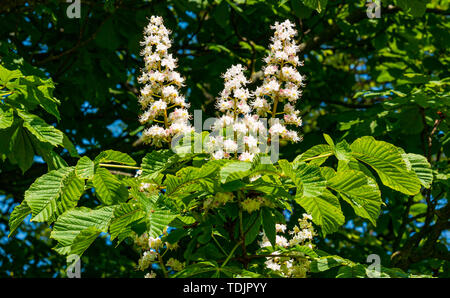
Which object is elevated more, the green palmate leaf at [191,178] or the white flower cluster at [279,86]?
the white flower cluster at [279,86]

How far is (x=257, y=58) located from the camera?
5.15 meters

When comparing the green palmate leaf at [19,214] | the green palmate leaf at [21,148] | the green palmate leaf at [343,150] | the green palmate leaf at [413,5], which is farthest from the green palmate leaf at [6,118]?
the green palmate leaf at [413,5]

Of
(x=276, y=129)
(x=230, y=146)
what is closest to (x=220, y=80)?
(x=276, y=129)

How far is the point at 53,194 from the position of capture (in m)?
2.02

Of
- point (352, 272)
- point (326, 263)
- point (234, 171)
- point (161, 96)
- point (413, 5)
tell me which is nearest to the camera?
point (234, 171)

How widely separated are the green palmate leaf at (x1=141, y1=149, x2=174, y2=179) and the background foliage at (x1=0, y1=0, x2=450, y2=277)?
1.91 meters

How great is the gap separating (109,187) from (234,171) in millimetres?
612

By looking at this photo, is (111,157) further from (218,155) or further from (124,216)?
(218,155)

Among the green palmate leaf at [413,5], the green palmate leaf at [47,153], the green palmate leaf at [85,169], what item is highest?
the green palmate leaf at [413,5]

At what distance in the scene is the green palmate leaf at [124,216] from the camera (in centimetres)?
187

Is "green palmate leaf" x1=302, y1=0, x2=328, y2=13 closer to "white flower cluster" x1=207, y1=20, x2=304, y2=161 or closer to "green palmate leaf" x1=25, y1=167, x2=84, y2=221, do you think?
"white flower cluster" x1=207, y1=20, x2=304, y2=161

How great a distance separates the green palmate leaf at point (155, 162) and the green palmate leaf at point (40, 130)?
82cm

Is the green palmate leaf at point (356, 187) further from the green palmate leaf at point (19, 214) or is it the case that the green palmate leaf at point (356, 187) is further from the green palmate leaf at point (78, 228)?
the green palmate leaf at point (19, 214)
